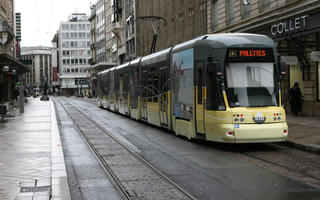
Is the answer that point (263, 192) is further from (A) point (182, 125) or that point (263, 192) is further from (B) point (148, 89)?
(B) point (148, 89)

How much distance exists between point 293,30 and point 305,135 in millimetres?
7594

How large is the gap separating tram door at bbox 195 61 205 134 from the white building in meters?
144

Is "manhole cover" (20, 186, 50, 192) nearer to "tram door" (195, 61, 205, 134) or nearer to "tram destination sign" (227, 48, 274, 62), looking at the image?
"tram door" (195, 61, 205, 134)

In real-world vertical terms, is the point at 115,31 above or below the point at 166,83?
above

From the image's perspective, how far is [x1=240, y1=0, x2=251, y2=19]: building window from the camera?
29016 millimetres

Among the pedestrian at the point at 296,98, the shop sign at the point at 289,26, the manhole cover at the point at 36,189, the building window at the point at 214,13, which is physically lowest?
the manhole cover at the point at 36,189

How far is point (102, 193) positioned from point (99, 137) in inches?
382

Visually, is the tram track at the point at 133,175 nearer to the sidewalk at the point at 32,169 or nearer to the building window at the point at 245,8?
the sidewalk at the point at 32,169

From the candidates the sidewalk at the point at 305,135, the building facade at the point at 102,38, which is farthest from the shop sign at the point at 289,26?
the building facade at the point at 102,38

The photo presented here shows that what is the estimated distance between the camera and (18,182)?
874cm

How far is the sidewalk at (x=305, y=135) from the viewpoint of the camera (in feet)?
43.3

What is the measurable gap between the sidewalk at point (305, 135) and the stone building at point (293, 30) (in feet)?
10.2

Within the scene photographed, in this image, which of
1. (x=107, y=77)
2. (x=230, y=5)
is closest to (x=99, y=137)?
(x=230, y=5)

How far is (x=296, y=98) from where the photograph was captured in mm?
23781
